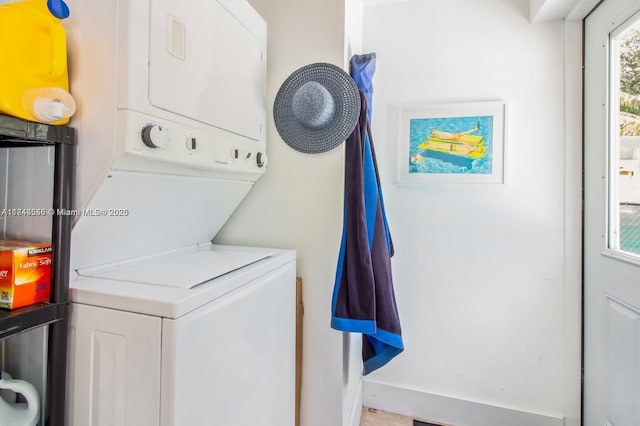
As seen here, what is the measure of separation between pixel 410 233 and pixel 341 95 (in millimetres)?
1073

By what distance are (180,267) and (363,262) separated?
30.2 inches

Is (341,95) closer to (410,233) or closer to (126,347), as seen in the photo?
(410,233)

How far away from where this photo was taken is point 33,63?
824 mm

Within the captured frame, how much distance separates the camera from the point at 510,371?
1.95 metres

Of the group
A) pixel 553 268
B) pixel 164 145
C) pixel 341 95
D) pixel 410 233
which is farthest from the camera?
pixel 410 233

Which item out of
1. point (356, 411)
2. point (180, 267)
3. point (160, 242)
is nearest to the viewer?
point (180, 267)

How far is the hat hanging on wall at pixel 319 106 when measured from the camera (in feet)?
4.61

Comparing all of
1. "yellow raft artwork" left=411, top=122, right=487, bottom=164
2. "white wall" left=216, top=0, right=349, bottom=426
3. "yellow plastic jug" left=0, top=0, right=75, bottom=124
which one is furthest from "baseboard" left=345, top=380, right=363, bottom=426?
"yellow plastic jug" left=0, top=0, right=75, bottom=124

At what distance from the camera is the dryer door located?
96cm

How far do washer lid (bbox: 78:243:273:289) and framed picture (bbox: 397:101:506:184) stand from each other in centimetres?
117

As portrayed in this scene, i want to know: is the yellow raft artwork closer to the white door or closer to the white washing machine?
the white door

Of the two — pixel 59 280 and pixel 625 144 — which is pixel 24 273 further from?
pixel 625 144

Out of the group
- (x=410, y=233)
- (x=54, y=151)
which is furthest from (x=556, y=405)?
(x=54, y=151)

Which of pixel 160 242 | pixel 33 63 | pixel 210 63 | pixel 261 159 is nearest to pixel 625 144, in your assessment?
pixel 261 159
